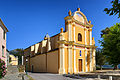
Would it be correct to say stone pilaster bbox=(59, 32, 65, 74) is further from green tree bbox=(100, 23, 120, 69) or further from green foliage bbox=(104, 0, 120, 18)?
green foliage bbox=(104, 0, 120, 18)

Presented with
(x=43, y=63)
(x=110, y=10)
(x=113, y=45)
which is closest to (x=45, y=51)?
(x=43, y=63)

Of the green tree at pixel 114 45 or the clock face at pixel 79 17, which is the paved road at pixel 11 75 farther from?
the clock face at pixel 79 17

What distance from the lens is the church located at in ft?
81.6

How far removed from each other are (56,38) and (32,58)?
12674 millimetres

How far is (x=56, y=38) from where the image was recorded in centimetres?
2745

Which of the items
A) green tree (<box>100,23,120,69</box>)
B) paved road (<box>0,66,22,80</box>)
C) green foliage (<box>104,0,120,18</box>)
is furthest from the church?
green foliage (<box>104,0,120,18</box>)

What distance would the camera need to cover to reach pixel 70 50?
25797mm

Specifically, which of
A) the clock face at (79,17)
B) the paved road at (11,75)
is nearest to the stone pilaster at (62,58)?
the clock face at (79,17)

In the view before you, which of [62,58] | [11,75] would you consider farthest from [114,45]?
[11,75]

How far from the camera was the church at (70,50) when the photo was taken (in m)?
24.9

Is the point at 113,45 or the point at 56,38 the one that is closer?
the point at 113,45

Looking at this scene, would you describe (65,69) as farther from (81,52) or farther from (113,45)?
(113,45)

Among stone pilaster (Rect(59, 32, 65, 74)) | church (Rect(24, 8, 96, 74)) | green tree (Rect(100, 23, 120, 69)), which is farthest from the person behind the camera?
church (Rect(24, 8, 96, 74))

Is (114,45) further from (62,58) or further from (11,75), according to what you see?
(11,75)
